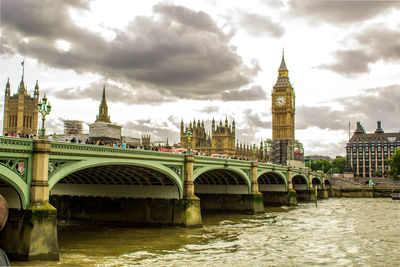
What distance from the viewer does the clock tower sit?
145125 mm

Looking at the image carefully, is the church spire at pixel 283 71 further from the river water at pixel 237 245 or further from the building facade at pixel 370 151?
the river water at pixel 237 245

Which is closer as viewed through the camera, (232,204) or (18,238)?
(18,238)

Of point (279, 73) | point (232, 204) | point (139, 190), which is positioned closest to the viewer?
point (139, 190)

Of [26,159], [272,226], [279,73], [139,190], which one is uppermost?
[279,73]

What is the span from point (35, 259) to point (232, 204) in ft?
91.9

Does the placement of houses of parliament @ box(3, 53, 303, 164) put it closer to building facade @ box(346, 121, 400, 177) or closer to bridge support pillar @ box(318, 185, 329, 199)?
building facade @ box(346, 121, 400, 177)

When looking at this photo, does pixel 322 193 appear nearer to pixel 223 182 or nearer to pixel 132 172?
pixel 223 182

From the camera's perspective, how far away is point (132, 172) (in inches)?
1171

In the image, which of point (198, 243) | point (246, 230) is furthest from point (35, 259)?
point (246, 230)

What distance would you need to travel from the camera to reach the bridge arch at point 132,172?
21397 mm

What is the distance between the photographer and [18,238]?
58.8 ft

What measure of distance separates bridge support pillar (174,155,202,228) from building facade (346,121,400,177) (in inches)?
5368

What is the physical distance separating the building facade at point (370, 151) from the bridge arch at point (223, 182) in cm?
12068

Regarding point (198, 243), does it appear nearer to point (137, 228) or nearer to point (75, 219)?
point (137, 228)
